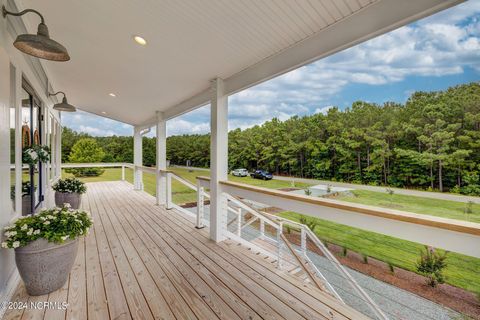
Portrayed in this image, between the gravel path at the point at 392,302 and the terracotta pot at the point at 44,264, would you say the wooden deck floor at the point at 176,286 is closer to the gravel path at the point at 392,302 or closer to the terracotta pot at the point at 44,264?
the terracotta pot at the point at 44,264

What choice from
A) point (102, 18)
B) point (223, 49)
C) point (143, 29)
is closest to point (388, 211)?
point (223, 49)

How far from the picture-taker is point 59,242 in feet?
5.96

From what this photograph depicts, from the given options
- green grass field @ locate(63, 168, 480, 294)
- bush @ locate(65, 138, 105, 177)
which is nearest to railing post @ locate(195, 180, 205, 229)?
green grass field @ locate(63, 168, 480, 294)

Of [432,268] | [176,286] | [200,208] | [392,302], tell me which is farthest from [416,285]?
[176,286]

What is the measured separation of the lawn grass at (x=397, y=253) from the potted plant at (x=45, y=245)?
21.9 feet

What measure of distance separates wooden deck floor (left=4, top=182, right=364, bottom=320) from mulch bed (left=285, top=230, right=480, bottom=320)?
3790mm

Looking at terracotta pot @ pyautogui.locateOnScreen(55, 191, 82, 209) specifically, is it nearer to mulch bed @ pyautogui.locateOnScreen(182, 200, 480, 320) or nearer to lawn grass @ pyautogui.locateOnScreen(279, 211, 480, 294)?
mulch bed @ pyautogui.locateOnScreen(182, 200, 480, 320)

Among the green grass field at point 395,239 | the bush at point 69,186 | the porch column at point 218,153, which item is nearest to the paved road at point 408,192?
the green grass field at point 395,239

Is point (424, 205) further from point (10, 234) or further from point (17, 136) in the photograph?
point (17, 136)

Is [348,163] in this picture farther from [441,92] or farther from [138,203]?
[138,203]

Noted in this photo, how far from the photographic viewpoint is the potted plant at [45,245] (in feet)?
5.58

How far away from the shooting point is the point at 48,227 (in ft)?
5.95

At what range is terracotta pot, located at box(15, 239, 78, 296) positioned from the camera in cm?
174

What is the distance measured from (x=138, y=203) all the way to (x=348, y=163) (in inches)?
308
